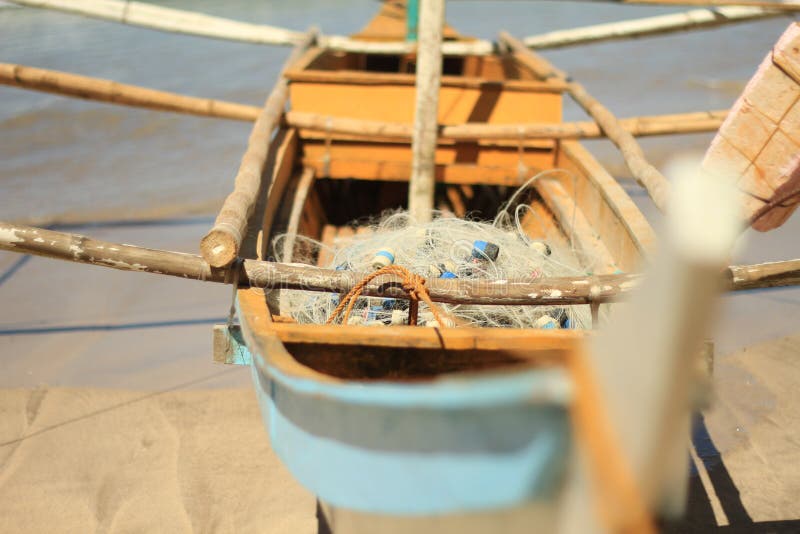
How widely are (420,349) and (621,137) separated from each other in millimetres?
2269

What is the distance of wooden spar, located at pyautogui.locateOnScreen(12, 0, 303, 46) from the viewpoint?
17.5 feet

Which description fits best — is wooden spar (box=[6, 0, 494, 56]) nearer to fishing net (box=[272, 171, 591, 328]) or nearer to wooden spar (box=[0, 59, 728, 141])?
wooden spar (box=[0, 59, 728, 141])

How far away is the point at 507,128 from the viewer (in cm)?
396

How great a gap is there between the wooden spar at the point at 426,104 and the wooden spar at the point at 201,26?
2.28m

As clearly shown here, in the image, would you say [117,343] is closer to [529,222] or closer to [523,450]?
[529,222]

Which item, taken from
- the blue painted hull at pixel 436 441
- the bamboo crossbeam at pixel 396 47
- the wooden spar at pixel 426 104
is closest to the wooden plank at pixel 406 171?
the wooden spar at pixel 426 104

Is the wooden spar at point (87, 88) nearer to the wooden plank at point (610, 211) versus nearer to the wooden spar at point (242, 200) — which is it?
the wooden spar at point (242, 200)

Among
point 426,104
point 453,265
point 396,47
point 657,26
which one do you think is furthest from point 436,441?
point 657,26

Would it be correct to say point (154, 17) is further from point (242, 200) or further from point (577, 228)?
point (577, 228)

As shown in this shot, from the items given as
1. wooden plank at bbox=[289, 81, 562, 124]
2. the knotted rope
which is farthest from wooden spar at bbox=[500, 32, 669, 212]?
the knotted rope

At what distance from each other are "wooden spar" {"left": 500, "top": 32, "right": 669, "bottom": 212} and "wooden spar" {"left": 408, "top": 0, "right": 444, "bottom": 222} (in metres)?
1.00

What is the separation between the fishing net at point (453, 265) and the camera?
274 centimetres

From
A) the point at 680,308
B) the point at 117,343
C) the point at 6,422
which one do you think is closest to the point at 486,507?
the point at 680,308

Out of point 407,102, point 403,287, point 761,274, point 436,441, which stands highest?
point 407,102
